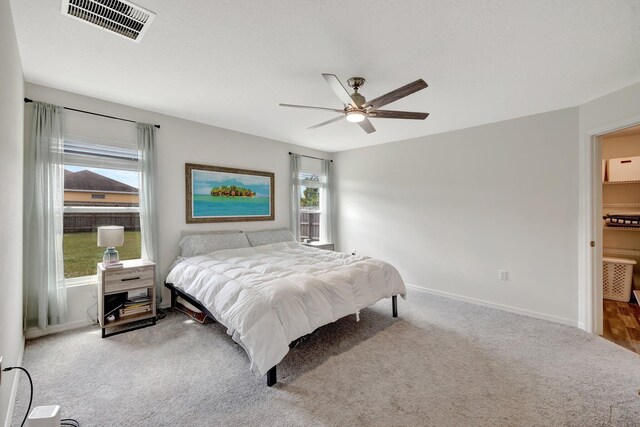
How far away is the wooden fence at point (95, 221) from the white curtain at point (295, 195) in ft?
8.18

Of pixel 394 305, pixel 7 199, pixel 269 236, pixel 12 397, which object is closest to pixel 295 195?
pixel 269 236

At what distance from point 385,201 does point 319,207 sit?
1.53 m

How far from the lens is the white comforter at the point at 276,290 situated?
2031 millimetres

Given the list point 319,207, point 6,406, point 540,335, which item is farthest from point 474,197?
point 6,406

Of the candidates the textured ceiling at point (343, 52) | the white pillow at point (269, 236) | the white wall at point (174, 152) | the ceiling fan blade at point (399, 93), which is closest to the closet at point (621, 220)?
the textured ceiling at point (343, 52)

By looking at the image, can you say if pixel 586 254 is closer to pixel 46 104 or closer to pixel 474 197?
pixel 474 197

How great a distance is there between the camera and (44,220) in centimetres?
276

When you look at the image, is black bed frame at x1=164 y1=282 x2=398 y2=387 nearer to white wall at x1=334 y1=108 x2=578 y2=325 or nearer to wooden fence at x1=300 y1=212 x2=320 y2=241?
white wall at x1=334 y1=108 x2=578 y2=325

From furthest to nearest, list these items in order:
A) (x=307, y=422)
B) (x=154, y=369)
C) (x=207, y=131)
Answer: (x=207, y=131), (x=154, y=369), (x=307, y=422)

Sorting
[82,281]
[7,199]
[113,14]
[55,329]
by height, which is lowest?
[55,329]

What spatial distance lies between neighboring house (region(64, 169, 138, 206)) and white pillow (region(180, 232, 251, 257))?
82cm

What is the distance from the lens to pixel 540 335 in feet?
9.53

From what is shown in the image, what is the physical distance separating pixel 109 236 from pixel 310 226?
3592mm

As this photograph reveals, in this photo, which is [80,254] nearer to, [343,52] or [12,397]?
[12,397]
